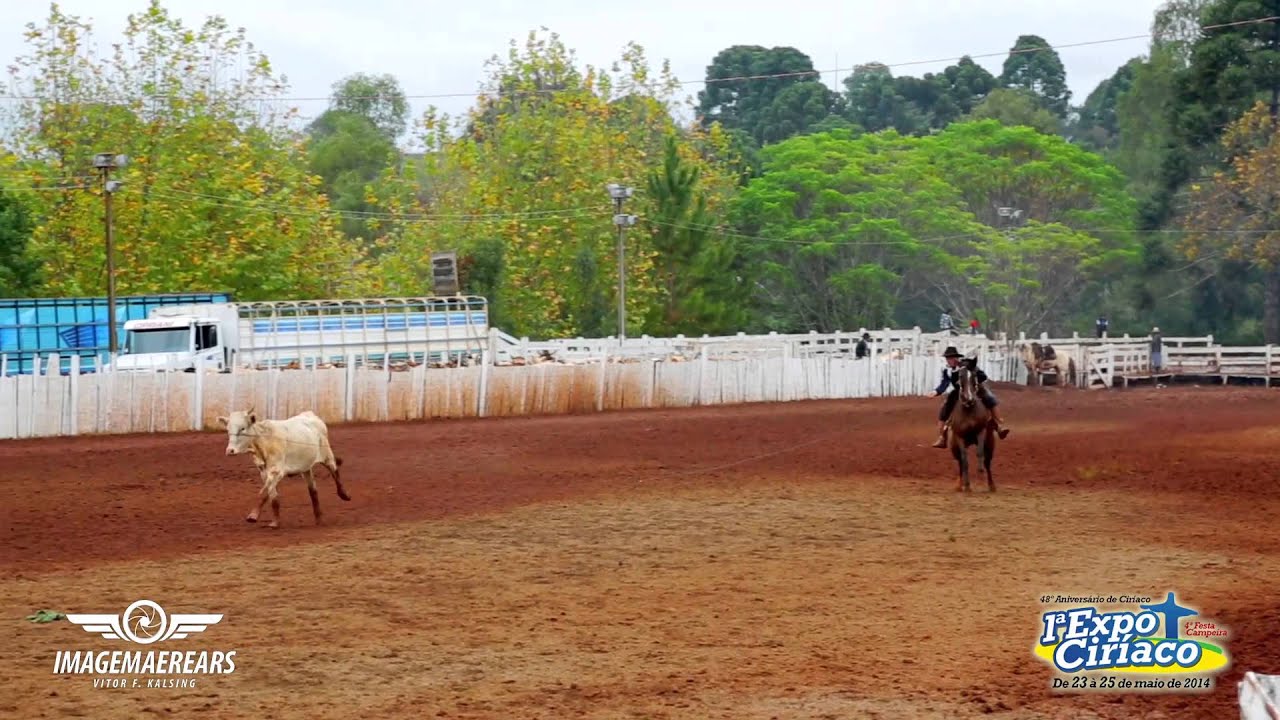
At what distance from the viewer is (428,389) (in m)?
34.4

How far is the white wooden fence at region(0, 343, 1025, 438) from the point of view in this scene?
29938 mm

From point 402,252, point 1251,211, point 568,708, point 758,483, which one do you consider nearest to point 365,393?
point 758,483

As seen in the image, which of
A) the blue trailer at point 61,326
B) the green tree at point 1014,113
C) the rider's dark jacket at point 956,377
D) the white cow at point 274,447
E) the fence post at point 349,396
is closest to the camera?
the white cow at point 274,447

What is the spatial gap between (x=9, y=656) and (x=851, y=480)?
13.7 metres

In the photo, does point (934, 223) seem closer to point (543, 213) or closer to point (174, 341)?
point (543, 213)

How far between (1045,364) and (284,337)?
1027 inches

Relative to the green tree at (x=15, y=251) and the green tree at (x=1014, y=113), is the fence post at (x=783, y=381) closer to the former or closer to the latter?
the green tree at (x=15, y=251)

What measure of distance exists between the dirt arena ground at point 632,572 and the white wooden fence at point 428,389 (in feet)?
9.28

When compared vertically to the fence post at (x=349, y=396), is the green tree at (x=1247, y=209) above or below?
above

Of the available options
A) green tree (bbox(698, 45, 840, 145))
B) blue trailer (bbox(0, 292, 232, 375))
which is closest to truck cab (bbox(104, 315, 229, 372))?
blue trailer (bbox(0, 292, 232, 375))

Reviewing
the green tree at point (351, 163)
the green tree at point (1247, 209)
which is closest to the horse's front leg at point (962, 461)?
the green tree at point (1247, 209)

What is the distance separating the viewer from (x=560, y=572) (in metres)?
14.0

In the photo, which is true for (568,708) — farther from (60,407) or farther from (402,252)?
(402,252)
